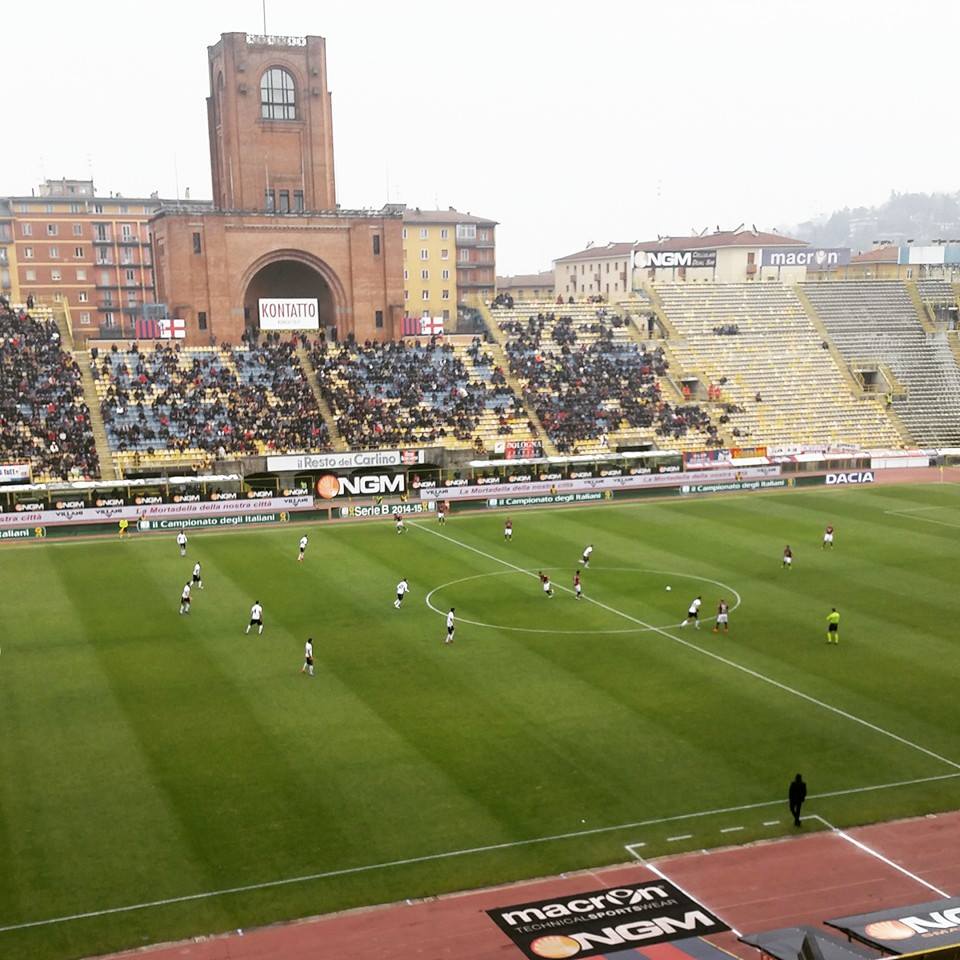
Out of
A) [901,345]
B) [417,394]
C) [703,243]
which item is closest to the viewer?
[417,394]

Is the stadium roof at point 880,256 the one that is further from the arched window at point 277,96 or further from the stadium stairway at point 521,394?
the arched window at point 277,96

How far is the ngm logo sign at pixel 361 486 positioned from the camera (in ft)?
211

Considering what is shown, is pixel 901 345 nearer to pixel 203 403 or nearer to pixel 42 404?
pixel 203 403

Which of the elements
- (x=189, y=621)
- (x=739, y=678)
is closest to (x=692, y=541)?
(x=739, y=678)

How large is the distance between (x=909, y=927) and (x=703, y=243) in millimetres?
111457

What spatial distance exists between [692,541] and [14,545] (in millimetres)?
31970

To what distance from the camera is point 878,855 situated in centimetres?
2164

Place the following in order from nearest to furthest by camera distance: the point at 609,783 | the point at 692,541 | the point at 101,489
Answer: the point at 609,783, the point at 692,541, the point at 101,489

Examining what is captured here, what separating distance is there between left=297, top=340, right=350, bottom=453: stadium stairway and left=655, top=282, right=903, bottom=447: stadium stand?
28232 mm

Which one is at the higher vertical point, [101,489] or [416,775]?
[101,489]

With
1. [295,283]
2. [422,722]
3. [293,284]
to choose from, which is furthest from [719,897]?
[293,284]

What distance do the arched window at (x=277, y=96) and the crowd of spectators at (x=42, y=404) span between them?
2237 centimetres

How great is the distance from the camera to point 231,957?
18.4 m

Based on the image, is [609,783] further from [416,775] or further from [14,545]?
[14,545]
